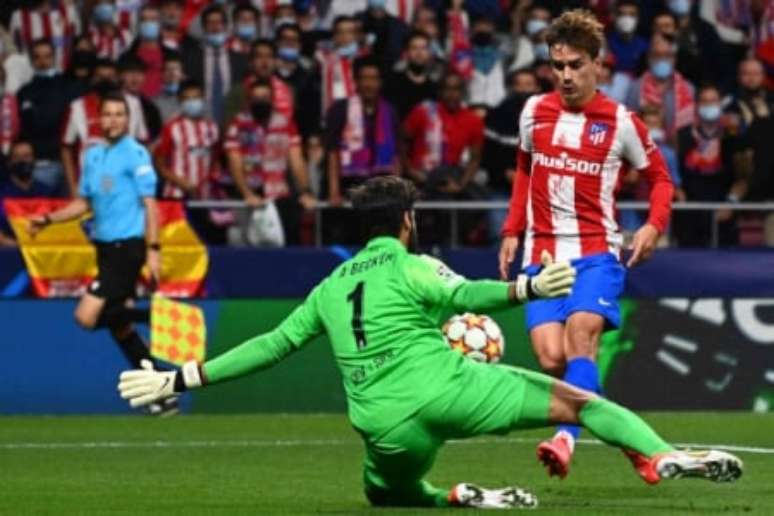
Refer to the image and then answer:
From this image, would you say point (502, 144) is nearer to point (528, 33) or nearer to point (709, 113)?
point (709, 113)

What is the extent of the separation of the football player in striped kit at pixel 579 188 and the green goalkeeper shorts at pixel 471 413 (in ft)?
6.42

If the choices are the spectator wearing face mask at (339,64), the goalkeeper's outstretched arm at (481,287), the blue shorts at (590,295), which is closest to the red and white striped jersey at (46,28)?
the spectator wearing face mask at (339,64)

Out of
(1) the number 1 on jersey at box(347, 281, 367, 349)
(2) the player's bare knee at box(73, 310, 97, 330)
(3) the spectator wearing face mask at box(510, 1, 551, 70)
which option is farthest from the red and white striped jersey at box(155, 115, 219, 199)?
(1) the number 1 on jersey at box(347, 281, 367, 349)

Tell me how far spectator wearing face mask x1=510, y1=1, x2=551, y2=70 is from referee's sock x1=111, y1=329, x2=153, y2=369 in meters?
5.56

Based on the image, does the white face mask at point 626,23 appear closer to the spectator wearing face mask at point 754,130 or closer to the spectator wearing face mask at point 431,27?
the spectator wearing face mask at point 754,130

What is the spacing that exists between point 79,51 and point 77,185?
184 centimetres

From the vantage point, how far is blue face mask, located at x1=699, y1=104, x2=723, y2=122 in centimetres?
2109

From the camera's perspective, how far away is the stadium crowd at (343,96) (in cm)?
2020

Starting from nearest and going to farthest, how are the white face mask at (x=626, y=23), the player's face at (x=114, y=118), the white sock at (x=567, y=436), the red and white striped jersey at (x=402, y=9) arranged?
the white sock at (x=567, y=436) → the player's face at (x=114, y=118) → the white face mask at (x=626, y=23) → the red and white striped jersey at (x=402, y=9)

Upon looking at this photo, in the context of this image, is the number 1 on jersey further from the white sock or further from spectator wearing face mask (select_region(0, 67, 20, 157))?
spectator wearing face mask (select_region(0, 67, 20, 157))

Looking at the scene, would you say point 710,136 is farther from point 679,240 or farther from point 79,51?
point 79,51

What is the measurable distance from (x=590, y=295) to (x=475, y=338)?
3239 millimetres

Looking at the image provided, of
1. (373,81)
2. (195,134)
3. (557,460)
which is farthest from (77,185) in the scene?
(557,460)

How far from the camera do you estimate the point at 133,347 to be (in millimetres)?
17953
